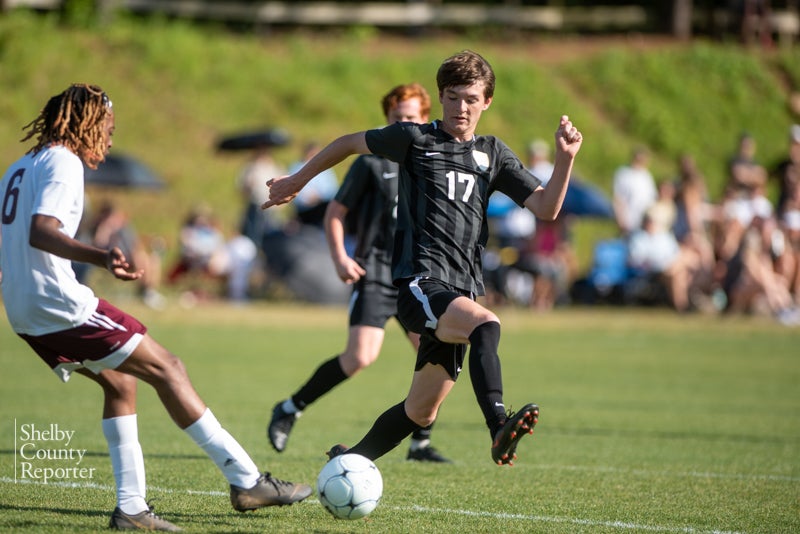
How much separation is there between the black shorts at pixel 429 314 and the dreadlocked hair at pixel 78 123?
1541 millimetres

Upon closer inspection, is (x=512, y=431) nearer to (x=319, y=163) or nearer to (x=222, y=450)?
(x=222, y=450)

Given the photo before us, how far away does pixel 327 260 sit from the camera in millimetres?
18750

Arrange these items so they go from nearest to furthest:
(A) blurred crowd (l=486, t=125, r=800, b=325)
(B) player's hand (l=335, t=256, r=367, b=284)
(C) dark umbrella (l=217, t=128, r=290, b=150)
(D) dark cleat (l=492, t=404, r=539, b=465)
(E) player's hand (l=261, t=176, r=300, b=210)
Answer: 1. (D) dark cleat (l=492, t=404, r=539, b=465)
2. (E) player's hand (l=261, t=176, r=300, b=210)
3. (B) player's hand (l=335, t=256, r=367, b=284)
4. (A) blurred crowd (l=486, t=125, r=800, b=325)
5. (C) dark umbrella (l=217, t=128, r=290, b=150)

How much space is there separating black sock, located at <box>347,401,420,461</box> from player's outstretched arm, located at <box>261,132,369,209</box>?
1166 mm

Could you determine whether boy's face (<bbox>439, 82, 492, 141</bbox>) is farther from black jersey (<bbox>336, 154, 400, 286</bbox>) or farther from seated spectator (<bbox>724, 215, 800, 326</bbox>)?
seated spectator (<bbox>724, 215, 800, 326</bbox>)

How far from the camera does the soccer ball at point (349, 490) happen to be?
5148mm

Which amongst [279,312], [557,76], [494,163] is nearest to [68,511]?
[494,163]

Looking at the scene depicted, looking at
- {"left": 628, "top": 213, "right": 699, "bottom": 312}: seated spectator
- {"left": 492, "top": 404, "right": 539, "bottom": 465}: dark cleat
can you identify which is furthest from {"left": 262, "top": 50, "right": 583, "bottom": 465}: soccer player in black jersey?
{"left": 628, "top": 213, "right": 699, "bottom": 312}: seated spectator

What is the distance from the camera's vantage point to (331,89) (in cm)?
3008

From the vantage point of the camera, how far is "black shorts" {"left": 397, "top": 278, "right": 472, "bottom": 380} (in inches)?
204

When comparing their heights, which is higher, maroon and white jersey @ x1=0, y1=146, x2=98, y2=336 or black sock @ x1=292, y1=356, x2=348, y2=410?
maroon and white jersey @ x1=0, y1=146, x2=98, y2=336

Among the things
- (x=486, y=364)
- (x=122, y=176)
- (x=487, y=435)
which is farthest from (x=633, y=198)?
(x=486, y=364)

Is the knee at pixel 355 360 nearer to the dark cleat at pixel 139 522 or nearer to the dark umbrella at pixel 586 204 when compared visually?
the dark cleat at pixel 139 522

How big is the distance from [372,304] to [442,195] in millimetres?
2122
